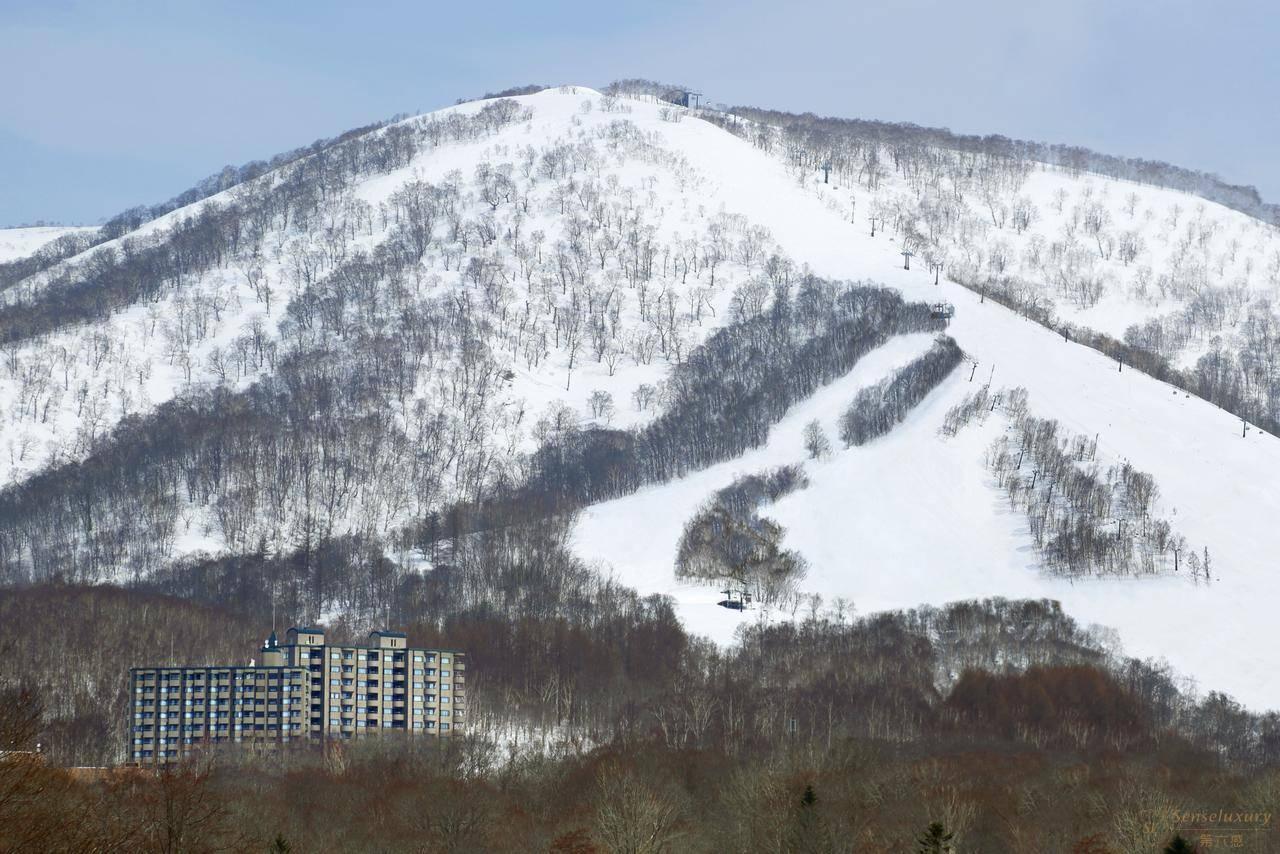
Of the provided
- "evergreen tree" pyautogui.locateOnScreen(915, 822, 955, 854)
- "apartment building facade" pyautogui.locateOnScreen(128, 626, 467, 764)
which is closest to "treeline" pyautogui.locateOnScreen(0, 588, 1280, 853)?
"apartment building facade" pyautogui.locateOnScreen(128, 626, 467, 764)

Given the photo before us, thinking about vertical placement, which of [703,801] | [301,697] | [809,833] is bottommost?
[809,833]

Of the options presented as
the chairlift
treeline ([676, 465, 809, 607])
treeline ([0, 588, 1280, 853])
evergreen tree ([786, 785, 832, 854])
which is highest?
treeline ([676, 465, 809, 607])

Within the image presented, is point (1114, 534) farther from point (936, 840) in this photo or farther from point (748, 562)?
point (936, 840)

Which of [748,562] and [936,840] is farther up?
[748,562]

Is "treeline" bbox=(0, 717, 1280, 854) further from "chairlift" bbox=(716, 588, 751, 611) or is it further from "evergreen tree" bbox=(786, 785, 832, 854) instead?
"chairlift" bbox=(716, 588, 751, 611)

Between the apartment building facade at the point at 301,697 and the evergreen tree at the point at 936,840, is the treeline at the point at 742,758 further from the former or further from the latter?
the evergreen tree at the point at 936,840

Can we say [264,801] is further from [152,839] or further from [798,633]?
[798,633]

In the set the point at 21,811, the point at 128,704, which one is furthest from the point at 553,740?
the point at 21,811

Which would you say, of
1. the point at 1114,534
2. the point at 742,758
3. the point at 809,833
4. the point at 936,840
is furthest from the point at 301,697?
the point at 936,840
